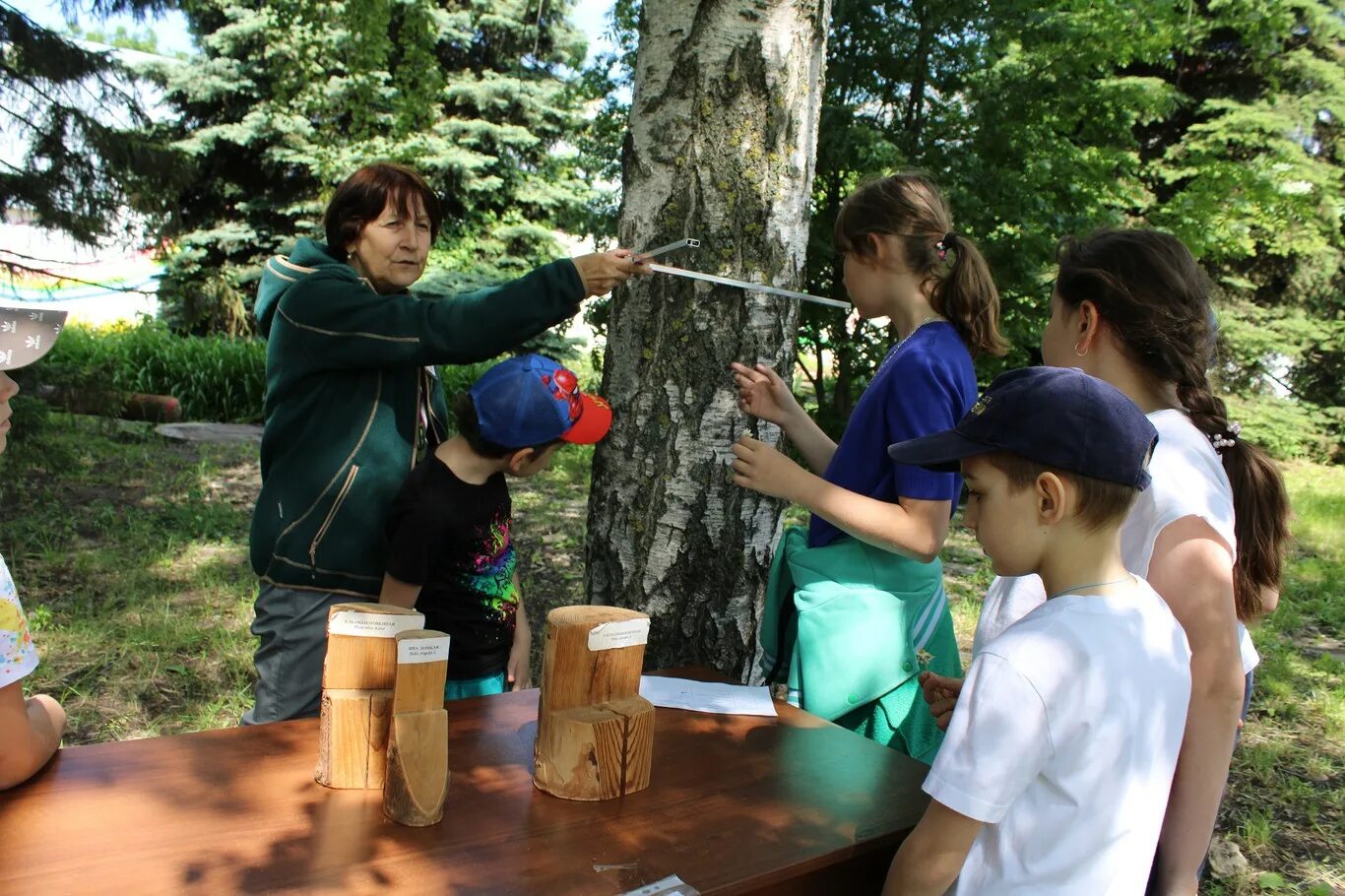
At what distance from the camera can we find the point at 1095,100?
8.00m

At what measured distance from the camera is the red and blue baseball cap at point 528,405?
2.16 m

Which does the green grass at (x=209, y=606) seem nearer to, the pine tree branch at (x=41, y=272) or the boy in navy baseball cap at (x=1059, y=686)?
the pine tree branch at (x=41, y=272)

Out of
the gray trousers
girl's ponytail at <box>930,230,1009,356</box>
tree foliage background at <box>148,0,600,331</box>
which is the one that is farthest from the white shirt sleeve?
tree foliage background at <box>148,0,600,331</box>

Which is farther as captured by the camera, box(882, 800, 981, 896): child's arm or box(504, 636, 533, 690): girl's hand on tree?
box(504, 636, 533, 690): girl's hand on tree

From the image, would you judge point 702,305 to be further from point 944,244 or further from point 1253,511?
point 1253,511

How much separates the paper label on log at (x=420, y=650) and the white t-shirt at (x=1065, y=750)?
0.79 metres

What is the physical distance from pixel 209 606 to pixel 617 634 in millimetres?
3911

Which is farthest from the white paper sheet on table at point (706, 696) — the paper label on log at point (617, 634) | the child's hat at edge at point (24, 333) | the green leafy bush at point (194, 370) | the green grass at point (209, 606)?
the green leafy bush at point (194, 370)

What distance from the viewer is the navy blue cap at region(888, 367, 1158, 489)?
1439mm

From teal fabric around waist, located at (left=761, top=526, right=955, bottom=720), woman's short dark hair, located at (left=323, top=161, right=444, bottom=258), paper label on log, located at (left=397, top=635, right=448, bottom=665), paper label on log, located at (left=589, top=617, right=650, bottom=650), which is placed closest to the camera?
paper label on log, located at (left=397, top=635, right=448, bottom=665)

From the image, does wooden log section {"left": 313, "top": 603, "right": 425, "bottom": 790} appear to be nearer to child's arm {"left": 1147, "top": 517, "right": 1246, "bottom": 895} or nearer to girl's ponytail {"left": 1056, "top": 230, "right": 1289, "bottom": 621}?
child's arm {"left": 1147, "top": 517, "right": 1246, "bottom": 895}

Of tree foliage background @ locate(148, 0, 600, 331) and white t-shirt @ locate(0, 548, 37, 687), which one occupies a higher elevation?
tree foliage background @ locate(148, 0, 600, 331)

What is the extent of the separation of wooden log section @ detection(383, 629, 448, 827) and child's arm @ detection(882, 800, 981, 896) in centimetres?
70

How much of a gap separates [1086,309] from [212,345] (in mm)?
11460
